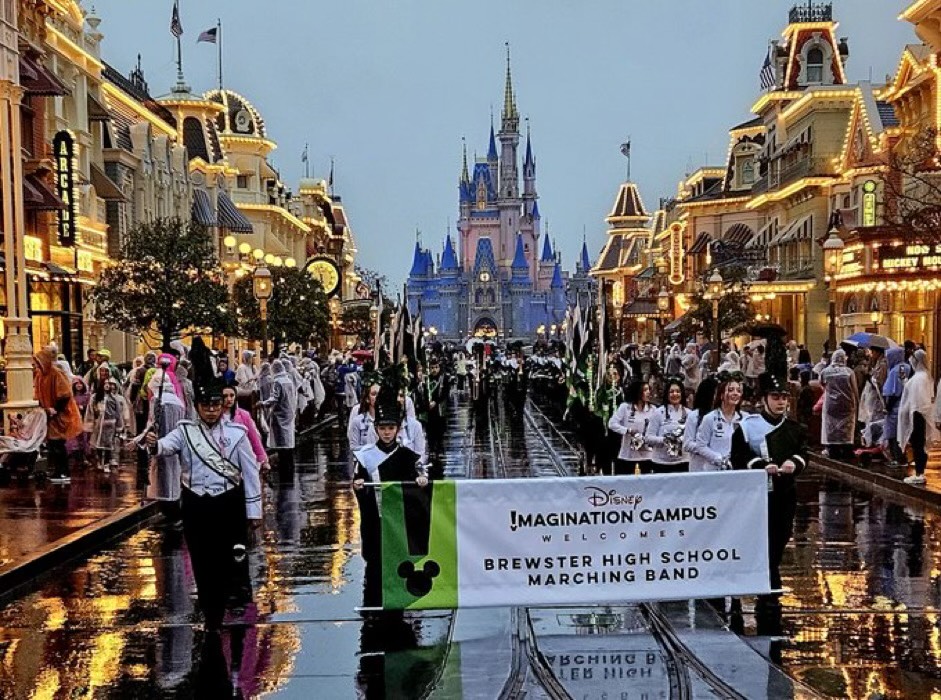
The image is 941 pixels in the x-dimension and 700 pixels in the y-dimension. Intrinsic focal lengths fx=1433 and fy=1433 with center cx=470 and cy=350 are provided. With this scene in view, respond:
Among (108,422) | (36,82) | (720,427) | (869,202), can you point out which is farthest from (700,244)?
(720,427)

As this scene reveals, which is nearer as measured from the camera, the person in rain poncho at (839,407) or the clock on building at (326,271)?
the person in rain poncho at (839,407)

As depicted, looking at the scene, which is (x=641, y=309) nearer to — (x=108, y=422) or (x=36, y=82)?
(x=36, y=82)

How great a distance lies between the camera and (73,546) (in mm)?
13945

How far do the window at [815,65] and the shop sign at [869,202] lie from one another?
23.0 metres

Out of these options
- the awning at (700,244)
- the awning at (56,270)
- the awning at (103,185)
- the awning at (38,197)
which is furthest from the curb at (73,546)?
the awning at (700,244)

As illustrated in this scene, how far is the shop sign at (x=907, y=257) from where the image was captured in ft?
106

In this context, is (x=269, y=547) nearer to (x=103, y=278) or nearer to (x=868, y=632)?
(x=868, y=632)

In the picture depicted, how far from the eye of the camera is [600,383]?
21250mm

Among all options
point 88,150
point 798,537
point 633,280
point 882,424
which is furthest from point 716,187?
point 798,537

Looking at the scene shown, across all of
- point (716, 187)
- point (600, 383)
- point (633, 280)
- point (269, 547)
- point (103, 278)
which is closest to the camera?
point (269, 547)

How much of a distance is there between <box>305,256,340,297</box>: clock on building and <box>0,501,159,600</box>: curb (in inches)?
1956

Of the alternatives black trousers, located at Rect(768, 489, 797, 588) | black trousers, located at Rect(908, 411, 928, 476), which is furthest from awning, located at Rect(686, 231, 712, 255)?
black trousers, located at Rect(768, 489, 797, 588)

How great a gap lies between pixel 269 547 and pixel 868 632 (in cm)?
665

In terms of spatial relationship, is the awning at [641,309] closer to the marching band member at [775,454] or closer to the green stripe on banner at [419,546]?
the marching band member at [775,454]
